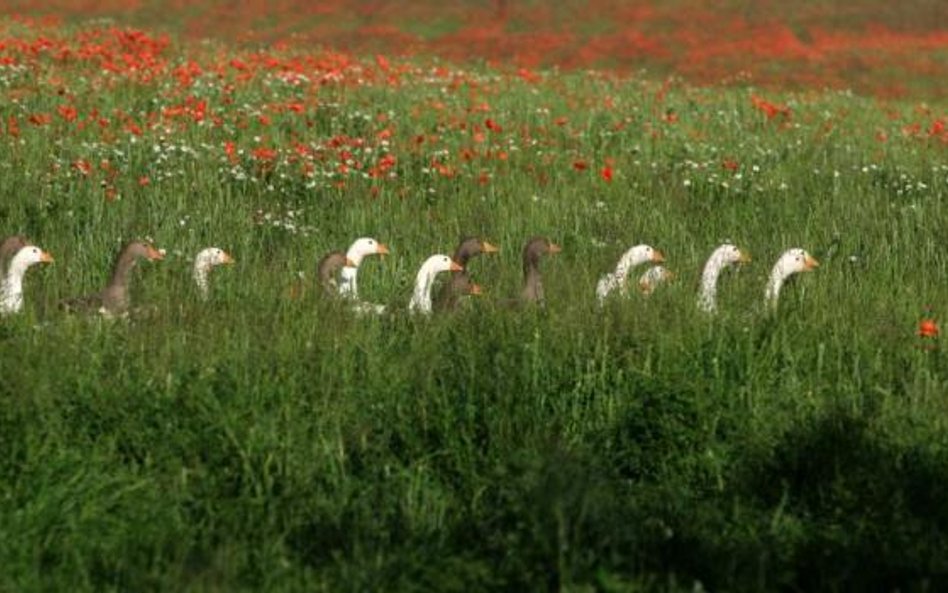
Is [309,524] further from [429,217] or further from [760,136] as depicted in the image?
[760,136]

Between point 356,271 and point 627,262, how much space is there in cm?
189

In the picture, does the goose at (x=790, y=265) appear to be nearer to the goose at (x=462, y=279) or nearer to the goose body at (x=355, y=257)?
the goose at (x=462, y=279)

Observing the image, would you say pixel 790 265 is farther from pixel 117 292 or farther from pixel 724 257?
pixel 117 292

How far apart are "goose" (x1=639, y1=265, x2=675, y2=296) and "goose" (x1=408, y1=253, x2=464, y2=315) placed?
4.21ft

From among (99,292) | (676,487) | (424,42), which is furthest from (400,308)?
(424,42)

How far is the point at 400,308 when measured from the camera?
1021cm

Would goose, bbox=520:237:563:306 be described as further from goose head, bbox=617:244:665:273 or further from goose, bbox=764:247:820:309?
goose, bbox=764:247:820:309

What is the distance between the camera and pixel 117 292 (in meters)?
10.1

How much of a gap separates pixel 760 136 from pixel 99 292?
10571mm

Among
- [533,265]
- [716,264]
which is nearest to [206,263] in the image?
[533,265]

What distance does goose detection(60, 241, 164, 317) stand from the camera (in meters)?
9.73

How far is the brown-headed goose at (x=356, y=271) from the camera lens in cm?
984

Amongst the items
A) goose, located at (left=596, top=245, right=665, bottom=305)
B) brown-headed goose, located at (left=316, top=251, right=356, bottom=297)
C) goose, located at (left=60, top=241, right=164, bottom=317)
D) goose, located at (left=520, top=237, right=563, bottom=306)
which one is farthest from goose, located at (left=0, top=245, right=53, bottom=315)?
goose, located at (left=596, top=245, right=665, bottom=305)

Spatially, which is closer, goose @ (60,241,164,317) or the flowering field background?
goose @ (60,241,164,317)
